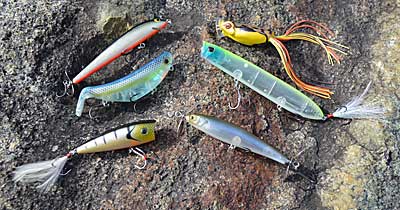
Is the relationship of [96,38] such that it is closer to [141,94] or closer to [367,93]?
[141,94]

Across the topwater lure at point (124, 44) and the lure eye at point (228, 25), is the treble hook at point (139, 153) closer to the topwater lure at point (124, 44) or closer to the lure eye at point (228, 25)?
the topwater lure at point (124, 44)

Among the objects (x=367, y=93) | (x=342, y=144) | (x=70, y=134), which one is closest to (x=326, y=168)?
(x=342, y=144)

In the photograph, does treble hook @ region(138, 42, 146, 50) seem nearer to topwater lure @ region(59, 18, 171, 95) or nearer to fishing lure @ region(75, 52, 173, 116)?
topwater lure @ region(59, 18, 171, 95)

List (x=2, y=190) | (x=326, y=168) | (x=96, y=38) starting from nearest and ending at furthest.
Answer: (x=2, y=190), (x=326, y=168), (x=96, y=38)

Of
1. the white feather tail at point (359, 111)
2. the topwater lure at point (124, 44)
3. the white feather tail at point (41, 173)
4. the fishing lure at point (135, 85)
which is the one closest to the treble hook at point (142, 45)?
the topwater lure at point (124, 44)

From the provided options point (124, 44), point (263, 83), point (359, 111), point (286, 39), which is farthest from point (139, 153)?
point (359, 111)

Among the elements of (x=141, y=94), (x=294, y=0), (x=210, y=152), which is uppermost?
(x=294, y=0)
